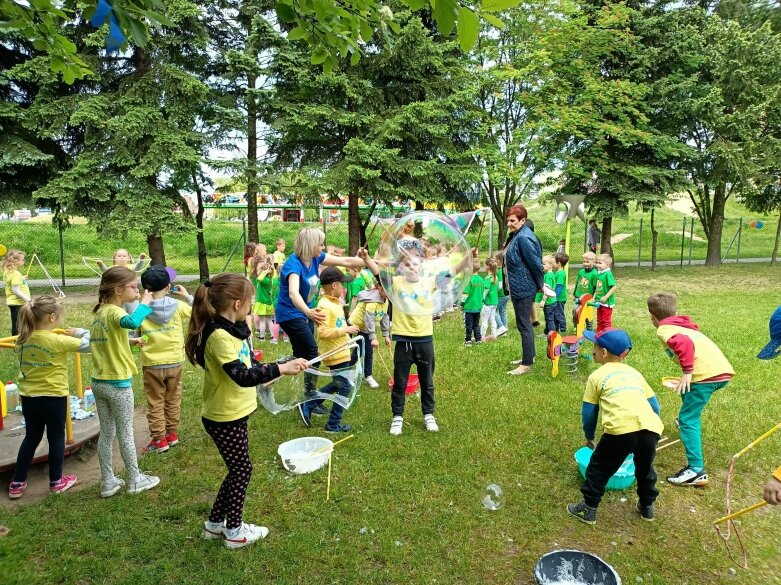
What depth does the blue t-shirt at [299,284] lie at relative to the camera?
5.12 metres

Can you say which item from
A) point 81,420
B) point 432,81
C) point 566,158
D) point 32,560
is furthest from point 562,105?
point 32,560

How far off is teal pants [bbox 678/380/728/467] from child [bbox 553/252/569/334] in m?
5.11

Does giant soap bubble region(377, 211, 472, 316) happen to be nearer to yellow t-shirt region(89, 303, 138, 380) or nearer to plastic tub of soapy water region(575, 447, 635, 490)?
plastic tub of soapy water region(575, 447, 635, 490)

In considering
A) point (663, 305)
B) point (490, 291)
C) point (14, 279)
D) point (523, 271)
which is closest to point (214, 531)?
point (663, 305)

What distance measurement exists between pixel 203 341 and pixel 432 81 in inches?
619

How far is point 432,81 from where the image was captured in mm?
17156

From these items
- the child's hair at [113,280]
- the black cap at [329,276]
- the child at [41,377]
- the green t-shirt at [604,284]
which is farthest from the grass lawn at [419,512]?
the green t-shirt at [604,284]

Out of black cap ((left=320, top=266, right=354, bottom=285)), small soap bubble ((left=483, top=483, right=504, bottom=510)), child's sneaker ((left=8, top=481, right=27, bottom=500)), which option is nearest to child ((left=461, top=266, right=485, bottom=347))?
black cap ((left=320, top=266, right=354, bottom=285))

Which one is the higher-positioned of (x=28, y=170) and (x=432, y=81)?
(x=432, y=81)

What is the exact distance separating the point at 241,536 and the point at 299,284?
91.2 inches

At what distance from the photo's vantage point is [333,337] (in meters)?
5.47

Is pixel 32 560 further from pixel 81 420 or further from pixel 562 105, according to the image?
pixel 562 105

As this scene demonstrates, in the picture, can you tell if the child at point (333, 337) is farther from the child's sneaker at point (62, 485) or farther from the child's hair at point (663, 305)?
the child's hair at point (663, 305)

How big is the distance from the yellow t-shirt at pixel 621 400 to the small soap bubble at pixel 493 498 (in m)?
0.93
